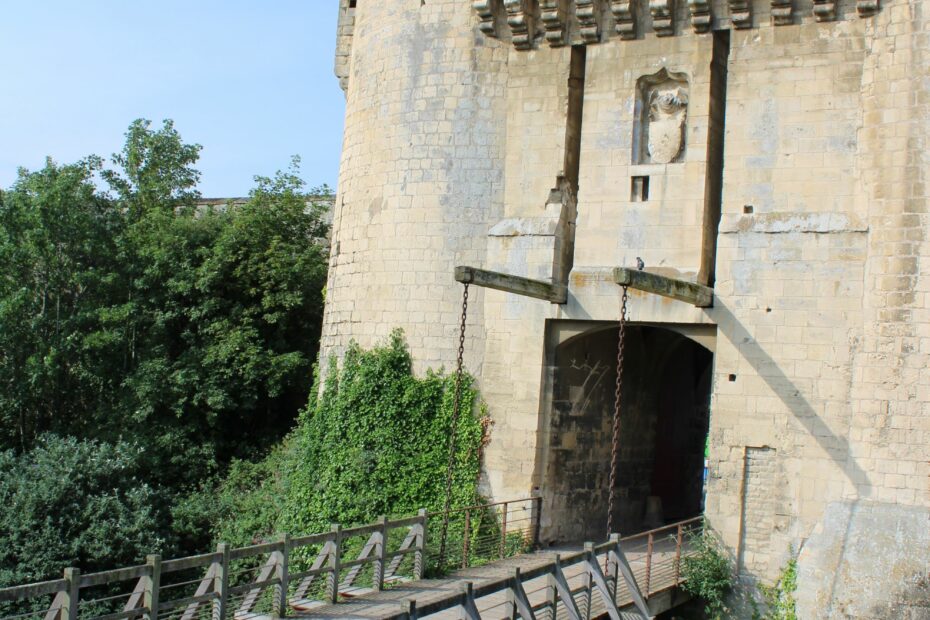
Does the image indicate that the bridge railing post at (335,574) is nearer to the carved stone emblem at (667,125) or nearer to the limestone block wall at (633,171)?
the limestone block wall at (633,171)

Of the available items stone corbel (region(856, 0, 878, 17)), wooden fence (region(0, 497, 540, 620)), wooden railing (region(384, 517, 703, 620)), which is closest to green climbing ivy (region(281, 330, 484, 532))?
wooden fence (region(0, 497, 540, 620))

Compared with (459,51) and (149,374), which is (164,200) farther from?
(459,51)

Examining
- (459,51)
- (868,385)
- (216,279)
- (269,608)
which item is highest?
(459,51)

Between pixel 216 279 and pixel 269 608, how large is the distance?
11472 millimetres

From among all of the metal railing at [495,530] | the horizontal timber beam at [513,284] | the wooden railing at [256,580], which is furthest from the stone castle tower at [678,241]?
the wooden railing at [256,580]

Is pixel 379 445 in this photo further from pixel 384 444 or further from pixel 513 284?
pixel 513 284

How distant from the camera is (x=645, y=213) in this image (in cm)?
1370

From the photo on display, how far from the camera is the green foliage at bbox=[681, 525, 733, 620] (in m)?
12.2

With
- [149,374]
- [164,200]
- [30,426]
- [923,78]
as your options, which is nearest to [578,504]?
[923,78]

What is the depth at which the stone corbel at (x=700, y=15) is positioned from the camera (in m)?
13.4

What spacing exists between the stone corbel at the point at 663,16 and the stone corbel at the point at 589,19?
2.47 ft

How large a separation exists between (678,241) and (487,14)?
4.25 meters

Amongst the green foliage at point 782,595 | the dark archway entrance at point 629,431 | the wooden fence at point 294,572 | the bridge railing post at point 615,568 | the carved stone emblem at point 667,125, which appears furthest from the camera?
the dark archway entrance at point 629,431

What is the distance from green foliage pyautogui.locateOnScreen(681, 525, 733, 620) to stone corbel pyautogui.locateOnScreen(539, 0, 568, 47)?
690 cm
